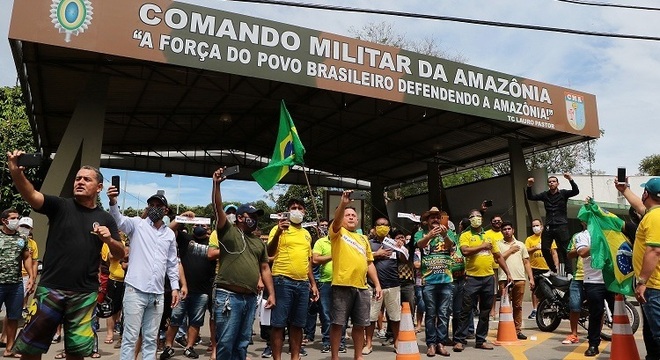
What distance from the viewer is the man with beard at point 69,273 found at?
12.2ft

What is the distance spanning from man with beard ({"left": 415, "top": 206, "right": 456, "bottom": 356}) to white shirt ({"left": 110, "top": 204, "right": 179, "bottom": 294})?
322 cm

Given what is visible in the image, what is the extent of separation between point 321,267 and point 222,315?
3.43 meters

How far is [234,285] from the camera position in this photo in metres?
4.73

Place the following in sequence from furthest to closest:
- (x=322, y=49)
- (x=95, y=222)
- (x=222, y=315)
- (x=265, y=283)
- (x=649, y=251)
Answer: (x=322, y=49) → (x=265, y=283) → (x=222, y=315) → (x=649, y=251) → (x=95, y=222)

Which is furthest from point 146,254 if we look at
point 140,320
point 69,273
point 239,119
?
point 239,119

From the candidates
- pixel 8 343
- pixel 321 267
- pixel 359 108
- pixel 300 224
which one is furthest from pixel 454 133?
pixel 8 343

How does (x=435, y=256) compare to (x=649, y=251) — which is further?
(x=435, y=256)

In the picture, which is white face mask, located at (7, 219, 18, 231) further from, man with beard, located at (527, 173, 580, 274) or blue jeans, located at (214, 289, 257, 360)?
man with beard, located at (527, 173, 580, 274)

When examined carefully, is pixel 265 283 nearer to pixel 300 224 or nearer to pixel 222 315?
pixel 222 315

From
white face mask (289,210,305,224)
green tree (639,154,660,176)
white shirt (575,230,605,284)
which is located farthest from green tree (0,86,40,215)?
green tree (639,154,660,176)

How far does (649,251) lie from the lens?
14.3ft

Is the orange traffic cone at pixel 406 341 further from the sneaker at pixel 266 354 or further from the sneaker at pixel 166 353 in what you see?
the sneaker at pixel 166 353

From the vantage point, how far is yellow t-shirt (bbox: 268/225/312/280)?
5.93 m

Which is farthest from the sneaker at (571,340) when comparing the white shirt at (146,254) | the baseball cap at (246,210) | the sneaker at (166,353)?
the white shirt at (146,254)
